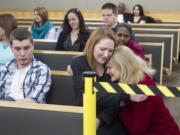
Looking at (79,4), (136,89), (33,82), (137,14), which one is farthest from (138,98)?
(79,4)

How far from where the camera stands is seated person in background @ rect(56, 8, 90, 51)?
444 cm

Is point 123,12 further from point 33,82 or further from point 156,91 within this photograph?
point 156,91

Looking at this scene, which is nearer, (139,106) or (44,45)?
(139,106)

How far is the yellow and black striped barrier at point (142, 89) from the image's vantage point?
1.69 m

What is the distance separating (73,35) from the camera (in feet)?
15.0

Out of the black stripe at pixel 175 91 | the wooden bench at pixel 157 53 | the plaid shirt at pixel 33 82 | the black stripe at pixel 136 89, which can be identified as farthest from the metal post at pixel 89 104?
the wooden bench at pixel 157 53

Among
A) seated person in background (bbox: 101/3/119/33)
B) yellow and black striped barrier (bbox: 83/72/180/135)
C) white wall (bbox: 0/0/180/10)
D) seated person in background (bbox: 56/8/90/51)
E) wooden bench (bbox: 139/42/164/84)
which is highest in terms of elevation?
white wall (bbox: 0/0/180/10)

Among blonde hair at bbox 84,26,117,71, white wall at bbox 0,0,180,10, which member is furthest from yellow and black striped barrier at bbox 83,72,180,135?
white wall at bbox 0,0,180,10

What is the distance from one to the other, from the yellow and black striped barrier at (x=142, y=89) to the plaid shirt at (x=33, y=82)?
3.40ft

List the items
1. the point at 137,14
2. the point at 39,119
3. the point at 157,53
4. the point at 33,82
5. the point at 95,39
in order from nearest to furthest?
the point at 39,119 < the point at 95,39 < the point at 33,82 < the point at 157,53 < the point at 137,14

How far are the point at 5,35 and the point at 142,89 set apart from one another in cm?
211

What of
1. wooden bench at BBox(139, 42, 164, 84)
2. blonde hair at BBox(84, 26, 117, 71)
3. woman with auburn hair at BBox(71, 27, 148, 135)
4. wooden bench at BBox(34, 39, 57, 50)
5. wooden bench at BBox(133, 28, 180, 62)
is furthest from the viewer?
wooden bench at BBox(133, 28, 180, 62)

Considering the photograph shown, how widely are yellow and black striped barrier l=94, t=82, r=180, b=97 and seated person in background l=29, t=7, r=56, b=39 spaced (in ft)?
13.8

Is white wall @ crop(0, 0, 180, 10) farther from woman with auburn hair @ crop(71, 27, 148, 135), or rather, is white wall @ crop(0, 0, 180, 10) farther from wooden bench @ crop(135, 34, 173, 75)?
woman with auburn hair @ crop(71, 27, 148, 135)
